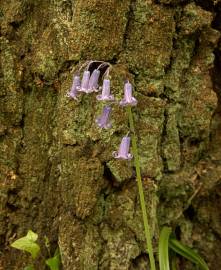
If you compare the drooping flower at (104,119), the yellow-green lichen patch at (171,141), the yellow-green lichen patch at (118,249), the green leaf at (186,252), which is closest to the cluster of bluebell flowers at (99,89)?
the drooping flower at (104,119)

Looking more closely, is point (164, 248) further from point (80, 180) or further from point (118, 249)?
point (80, 180)

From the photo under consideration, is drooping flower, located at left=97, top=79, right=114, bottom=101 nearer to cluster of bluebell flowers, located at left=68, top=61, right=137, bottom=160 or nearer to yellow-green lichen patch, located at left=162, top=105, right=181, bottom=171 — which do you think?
cluster of bluebell flowers, located at left=68, top=61, right=137, bottom=160

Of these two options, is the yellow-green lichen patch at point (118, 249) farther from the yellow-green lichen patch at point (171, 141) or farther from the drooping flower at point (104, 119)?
the drooping flower at point (104, 119)

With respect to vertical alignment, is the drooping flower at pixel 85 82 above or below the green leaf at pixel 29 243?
above

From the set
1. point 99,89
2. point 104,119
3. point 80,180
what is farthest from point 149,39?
point 80,180

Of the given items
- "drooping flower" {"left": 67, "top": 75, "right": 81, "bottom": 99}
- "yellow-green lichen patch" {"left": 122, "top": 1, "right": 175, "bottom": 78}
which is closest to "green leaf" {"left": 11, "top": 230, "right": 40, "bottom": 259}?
"drooping flower" {"left": 67, "top": 75, "right": 81, "bottom": 99}

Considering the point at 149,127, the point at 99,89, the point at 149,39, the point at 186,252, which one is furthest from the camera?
the point at 186,252
